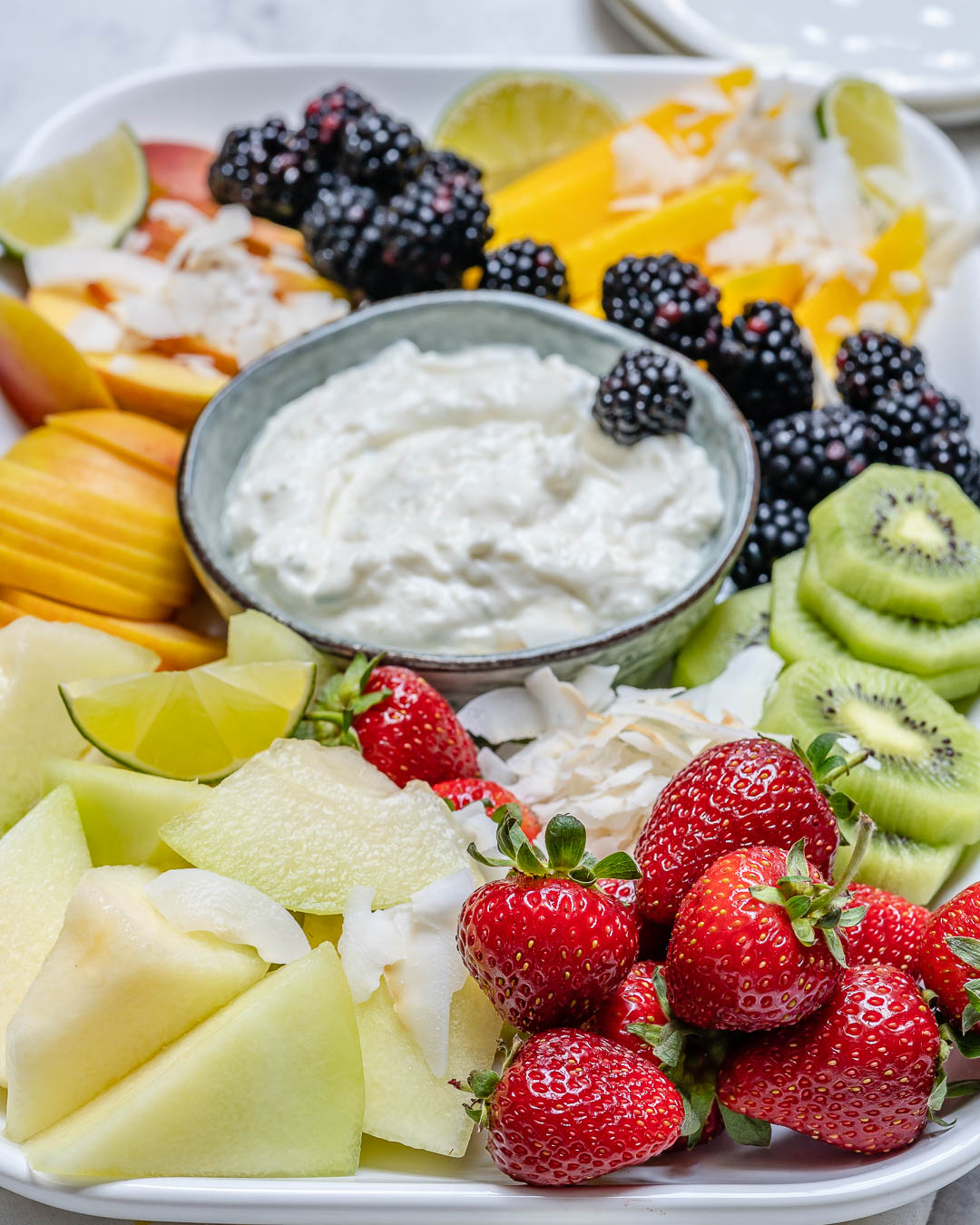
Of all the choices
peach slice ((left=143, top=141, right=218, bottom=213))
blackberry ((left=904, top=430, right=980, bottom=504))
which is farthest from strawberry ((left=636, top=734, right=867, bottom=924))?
peach slice ((left=143, top=141, right=218, bottom=213))

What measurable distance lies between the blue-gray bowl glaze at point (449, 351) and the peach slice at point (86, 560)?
0.13 metres

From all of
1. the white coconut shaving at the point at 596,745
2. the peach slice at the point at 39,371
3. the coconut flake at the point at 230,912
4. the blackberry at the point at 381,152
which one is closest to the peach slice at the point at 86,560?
the peach slice at the point at 39,371

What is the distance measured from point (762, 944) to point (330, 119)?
1948 mm

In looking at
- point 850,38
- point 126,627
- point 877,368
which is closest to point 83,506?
point 126,627

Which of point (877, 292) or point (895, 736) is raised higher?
point (877, 292)

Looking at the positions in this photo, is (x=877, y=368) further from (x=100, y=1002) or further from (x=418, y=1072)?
(x=100, y=1002)

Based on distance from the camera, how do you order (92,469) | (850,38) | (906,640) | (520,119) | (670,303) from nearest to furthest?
(906,640)
(92,469)
(670,303)
(520,119)
(850,38)

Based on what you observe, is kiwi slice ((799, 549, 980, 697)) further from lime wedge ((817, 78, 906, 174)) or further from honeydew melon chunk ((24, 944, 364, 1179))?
lime wedge ((817, 78, 906, 174))

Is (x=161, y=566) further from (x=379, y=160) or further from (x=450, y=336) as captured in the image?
(x=379, y=160)

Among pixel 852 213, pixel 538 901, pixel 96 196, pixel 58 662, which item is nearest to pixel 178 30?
pixel 96 196

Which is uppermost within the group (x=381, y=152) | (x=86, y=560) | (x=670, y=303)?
(x=381, y=152)

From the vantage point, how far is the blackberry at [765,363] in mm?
2162

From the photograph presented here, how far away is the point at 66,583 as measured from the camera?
1.92 meters

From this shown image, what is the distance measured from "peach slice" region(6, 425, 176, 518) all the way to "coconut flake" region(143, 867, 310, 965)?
0.83m
